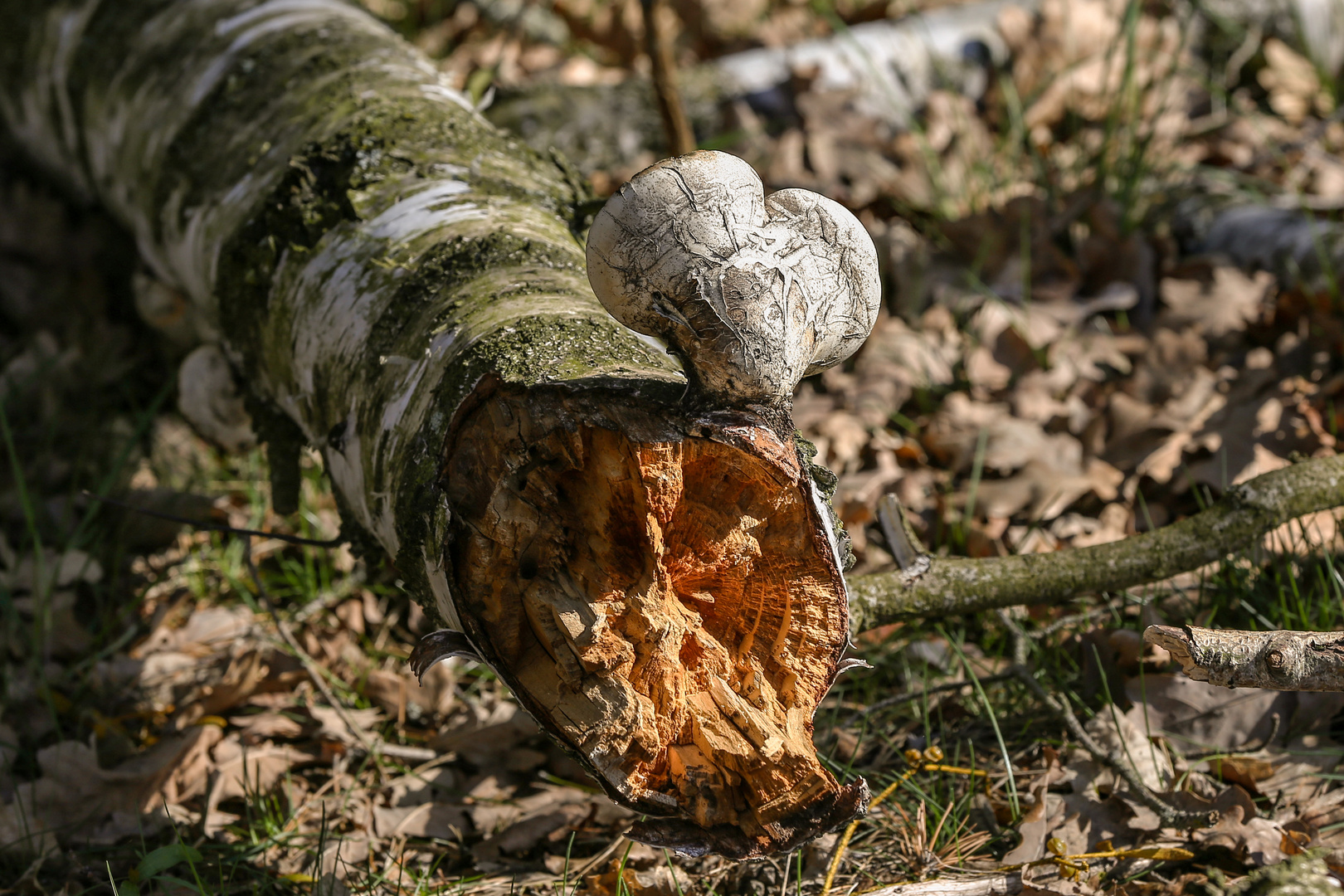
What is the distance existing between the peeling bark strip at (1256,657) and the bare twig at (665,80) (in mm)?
2146

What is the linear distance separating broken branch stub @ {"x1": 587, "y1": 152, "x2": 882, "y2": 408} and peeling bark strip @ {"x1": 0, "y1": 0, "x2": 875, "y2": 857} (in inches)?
1.2

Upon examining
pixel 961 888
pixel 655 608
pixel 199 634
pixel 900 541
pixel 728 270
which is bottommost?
pixel 199 634

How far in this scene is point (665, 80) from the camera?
10.4ft

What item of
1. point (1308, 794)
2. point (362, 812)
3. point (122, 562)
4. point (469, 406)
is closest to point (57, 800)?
point (362, 812)

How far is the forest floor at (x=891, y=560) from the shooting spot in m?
1.82

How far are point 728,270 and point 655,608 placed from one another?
1.62 ft

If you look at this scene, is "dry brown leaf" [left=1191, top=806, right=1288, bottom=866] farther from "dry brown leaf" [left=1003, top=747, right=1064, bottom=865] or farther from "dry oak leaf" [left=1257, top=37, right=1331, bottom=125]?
"dry oak leaf" [left=1257, top=37, right=1331, bottom=125]

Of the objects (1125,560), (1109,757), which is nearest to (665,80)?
(1125,560)

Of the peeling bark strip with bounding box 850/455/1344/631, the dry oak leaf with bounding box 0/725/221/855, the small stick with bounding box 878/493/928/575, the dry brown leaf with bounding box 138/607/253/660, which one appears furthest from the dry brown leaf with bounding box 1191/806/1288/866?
the dry brown leaf with bounding box 138/607/253/660

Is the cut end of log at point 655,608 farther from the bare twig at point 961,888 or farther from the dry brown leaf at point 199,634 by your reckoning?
the dry brown leaf at point 199,634

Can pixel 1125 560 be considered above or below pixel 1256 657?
below

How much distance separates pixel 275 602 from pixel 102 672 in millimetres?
415

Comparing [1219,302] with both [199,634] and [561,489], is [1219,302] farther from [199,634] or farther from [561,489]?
[199,634]

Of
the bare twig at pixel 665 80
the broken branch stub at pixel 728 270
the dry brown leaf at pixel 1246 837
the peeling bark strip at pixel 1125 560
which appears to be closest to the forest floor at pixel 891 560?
the dry brown leaf at pixel 1246 837
